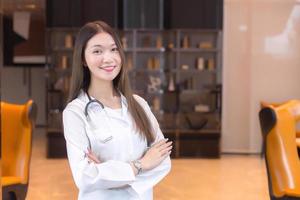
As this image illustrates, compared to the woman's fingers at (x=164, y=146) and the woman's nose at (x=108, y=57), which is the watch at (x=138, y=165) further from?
the woman's nose at (x=108, y=57)

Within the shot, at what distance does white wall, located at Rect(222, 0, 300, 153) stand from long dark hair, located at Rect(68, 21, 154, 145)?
168 inches

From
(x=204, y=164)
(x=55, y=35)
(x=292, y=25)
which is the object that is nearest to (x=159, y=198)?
(x=204, y=164)

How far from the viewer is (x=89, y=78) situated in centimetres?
106

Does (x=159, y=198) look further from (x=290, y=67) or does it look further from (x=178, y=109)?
(x=290, y=67)

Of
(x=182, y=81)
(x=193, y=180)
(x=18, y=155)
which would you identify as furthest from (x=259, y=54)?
(x=18, y=155)

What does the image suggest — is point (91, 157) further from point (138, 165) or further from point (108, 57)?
point (108, 57)

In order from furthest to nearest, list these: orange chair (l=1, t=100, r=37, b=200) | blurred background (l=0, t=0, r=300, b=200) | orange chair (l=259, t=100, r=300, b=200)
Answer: blurred background (l=0, t=0, r=300, b=200) < orange chair (l=259, t=100, r=300, b=200) < orange chair (l=1, t=100, r=37, b=200)

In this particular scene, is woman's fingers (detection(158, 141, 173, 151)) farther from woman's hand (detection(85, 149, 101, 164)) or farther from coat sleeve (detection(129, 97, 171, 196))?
woman's hand (detection(85, 149, 101, 164))

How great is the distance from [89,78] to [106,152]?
0.18m

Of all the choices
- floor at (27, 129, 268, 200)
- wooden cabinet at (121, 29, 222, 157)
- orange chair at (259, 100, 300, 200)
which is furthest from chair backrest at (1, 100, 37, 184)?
wooden cabinet at (121, 29, 222, 157)

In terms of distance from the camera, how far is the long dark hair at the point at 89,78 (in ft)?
3.35

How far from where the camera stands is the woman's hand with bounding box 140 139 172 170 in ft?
3.30

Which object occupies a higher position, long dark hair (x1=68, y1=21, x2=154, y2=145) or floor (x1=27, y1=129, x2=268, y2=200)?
long dark hair (x1=68, y1=21, x2=154, y2=145)

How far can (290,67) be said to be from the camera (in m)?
5.22
